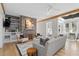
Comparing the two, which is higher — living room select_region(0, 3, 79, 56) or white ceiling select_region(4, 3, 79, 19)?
white ceiling select_region(4, 3, 79, 19)

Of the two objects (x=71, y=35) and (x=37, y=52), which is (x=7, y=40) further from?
(x=71, y=35)

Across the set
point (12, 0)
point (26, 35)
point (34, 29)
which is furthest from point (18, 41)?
point (12, 0)

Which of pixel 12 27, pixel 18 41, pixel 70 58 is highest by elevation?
pixel 12 27

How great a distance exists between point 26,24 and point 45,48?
6.36m

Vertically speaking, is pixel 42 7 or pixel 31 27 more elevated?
pixel 42 7

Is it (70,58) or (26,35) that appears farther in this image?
(26,35)

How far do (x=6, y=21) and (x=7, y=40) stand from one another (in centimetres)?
169

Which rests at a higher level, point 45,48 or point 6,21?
point 6,21

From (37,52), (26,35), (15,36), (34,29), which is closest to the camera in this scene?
(37,52)

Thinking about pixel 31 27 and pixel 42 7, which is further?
pixel 31 27

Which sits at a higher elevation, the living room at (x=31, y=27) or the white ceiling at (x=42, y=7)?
the white ceiling at (x=42, y=7)

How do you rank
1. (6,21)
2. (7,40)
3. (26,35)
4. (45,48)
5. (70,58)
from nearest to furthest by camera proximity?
(70,58) < (45,48) < (6,21) < (7,40) < (26,35)

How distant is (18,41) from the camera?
351 inches

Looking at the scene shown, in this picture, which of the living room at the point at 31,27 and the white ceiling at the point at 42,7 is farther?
the living room at the point at 31,27
